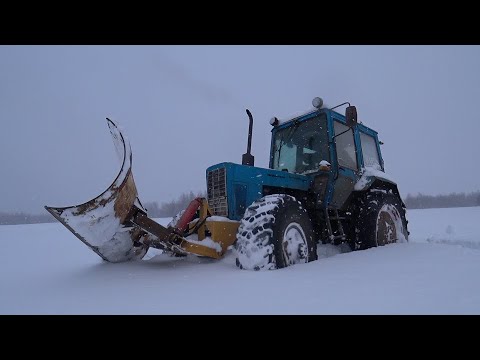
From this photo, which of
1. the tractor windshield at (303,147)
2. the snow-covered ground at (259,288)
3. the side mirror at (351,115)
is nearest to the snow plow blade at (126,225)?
the snow-covered ground at (259,288)

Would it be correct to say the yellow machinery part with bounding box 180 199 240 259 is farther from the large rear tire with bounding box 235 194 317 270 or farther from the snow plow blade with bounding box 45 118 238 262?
the large rear tire with bounding box 235 194 317 270

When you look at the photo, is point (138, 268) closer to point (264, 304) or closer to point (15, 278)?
point (15, 278)

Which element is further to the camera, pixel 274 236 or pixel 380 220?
pixel 380 220

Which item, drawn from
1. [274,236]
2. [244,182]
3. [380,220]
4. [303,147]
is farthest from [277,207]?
[380,220]

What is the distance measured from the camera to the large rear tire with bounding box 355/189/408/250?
5.04m

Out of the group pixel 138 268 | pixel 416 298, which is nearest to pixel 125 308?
pixel 138 268

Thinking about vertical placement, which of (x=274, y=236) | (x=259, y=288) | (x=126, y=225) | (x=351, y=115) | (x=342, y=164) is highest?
(x=351, y=115)

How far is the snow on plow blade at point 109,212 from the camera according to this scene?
3.21 m

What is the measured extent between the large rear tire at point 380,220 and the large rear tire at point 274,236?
4.93 ft

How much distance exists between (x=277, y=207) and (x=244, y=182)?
2.33ft

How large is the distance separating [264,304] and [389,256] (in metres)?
2.72

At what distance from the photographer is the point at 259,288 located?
2531mm

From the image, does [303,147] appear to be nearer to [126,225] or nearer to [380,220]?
[380,220]

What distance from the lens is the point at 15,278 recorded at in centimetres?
381
